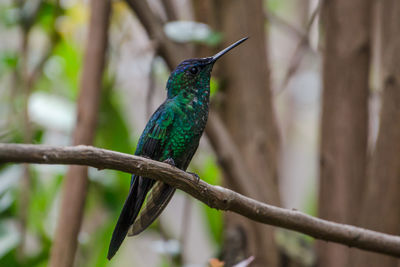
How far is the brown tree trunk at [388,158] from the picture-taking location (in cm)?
233

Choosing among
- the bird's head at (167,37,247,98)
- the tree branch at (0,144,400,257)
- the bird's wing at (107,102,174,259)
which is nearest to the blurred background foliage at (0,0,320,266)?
the bird's head at (167,37,247,98)

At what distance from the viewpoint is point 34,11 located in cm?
303

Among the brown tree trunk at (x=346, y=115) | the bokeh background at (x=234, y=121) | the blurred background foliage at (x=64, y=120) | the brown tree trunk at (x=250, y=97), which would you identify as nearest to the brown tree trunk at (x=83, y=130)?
the bokeh background at (x=234, y=121)

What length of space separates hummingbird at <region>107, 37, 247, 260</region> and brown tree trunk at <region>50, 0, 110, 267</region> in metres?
0.40

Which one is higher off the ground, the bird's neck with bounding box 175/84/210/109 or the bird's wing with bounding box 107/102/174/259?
the bird's neck with bounding box 175/84/210/109

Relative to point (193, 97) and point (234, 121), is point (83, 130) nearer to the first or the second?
point (193, 97)

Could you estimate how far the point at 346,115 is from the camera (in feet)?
9.02

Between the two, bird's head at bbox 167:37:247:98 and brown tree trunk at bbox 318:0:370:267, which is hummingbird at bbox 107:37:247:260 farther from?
brown tree trunk at bbox 318:0:370:267

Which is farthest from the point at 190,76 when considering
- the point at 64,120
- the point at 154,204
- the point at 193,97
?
the point at 64,120

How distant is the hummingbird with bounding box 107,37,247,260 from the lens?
1773 mm

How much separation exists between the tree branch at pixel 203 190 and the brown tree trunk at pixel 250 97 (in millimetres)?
897

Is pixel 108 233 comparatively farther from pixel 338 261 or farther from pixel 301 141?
pixel 301 141

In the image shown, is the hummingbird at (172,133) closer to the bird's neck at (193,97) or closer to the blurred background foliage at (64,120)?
the bird's neck at (193,97)

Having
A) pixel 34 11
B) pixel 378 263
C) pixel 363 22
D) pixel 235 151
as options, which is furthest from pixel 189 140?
pixel 34 11
